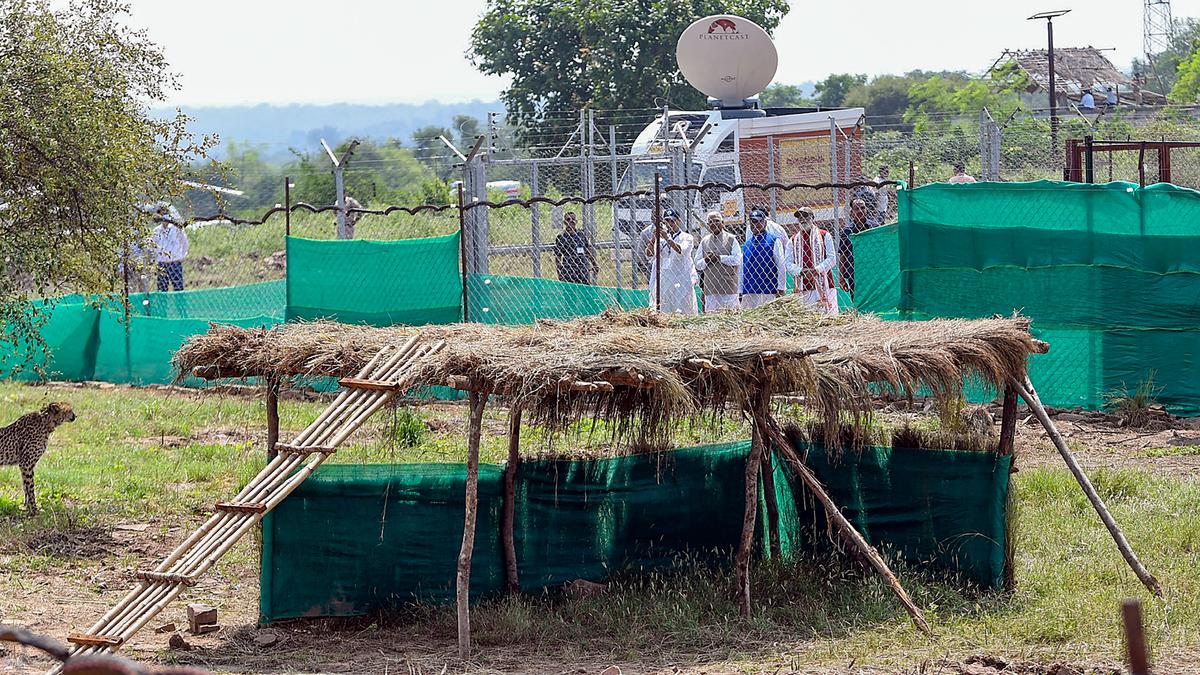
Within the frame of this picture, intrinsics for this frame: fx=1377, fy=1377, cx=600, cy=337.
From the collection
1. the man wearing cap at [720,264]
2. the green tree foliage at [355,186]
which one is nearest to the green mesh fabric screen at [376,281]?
the man wearing cap at [720,264]

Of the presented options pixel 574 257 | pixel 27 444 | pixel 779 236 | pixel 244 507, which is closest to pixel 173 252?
pixel 574 257

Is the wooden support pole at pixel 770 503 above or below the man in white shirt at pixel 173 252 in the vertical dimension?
below

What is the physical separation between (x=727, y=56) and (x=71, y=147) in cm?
1237

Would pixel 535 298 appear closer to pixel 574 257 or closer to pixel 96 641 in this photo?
pixel 574 257

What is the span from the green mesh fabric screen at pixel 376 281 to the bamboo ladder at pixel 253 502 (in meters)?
6.94

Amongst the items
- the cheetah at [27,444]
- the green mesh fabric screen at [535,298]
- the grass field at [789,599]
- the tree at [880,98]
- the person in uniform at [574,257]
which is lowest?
the grass field at [789,599]

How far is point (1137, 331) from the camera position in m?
13.5

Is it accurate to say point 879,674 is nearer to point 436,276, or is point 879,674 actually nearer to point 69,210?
point 69,210

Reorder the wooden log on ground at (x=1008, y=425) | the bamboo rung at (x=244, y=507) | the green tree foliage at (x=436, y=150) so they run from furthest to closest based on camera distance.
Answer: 1. the green tree foliage at (x=436, y=150)
2. the wooden log on ground at (x=1008, y=425)
3. the bamboo rung at (x=244, y=507)

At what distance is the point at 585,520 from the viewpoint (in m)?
9.05

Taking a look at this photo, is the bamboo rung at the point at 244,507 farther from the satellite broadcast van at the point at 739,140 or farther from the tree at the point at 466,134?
the satellite broadcast van at the point at 739,140

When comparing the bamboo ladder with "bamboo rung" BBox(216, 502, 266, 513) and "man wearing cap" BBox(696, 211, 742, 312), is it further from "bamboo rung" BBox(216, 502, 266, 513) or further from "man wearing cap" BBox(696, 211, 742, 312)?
"man wearing cap" BBox(696, 211, 742, 312)

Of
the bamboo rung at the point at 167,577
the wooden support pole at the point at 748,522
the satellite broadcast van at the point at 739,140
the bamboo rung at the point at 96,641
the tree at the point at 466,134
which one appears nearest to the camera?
the bamboo rung at the point at 96,641

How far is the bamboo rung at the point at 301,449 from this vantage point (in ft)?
24.8
